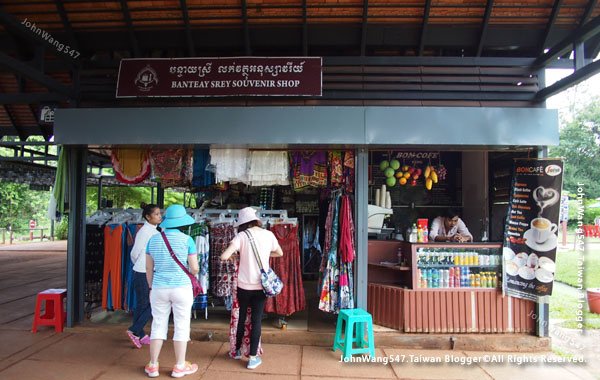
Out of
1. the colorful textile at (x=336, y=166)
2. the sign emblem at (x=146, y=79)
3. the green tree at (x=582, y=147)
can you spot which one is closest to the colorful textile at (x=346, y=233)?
the colorful textile at (x=336, y=166)

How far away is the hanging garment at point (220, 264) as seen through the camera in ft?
17.6

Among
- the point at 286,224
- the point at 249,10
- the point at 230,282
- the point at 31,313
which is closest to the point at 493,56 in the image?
the point at 249,10

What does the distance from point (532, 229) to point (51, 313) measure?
23.2 ft

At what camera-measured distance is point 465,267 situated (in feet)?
17.7

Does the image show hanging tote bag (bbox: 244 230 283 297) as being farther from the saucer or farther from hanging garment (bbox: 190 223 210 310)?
the saucer

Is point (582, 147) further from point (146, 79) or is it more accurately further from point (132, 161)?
point (132, 161)

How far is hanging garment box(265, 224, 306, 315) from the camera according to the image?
532 centimetres

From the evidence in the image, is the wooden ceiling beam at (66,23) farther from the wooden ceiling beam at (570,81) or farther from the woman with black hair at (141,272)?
the wooden ceiling beam at (570,81)

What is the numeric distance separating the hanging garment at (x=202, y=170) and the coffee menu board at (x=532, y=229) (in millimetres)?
4530

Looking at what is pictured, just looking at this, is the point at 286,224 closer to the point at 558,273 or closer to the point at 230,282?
the point at 230,282

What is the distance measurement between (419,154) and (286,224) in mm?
3764

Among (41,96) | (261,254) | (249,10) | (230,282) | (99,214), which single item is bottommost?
(230,282)

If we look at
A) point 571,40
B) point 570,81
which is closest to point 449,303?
point 570,81

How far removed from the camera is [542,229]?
5.02m
